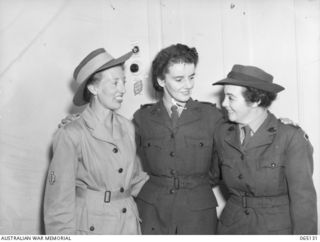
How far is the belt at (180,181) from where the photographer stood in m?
2.05

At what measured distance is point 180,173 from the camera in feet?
6.77

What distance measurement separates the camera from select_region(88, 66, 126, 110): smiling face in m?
1.97

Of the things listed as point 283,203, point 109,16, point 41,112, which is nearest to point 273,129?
point 283,203

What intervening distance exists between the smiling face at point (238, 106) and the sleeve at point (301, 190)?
0.27 m

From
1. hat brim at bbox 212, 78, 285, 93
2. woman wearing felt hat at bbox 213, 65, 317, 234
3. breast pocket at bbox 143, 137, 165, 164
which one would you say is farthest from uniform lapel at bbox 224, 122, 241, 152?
breast pocket at bbox 143, 137, 165, 164

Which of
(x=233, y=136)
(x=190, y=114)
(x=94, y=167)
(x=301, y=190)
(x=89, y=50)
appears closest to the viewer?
(x=301, y=190)

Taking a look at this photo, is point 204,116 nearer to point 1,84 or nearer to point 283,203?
point 283,203

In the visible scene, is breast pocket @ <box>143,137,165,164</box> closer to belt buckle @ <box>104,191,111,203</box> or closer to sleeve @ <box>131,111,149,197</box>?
sleeve @ <box>131,111,149,197</box>

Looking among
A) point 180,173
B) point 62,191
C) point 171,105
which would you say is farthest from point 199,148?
point 62,191

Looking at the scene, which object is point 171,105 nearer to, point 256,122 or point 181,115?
point 181,115

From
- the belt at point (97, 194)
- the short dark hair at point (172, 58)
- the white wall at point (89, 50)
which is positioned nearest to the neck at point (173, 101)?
the short dark hair at point (172, 58)

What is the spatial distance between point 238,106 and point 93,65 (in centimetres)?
74

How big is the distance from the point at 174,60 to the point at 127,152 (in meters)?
0.53

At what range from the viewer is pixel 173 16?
2.52 meters
